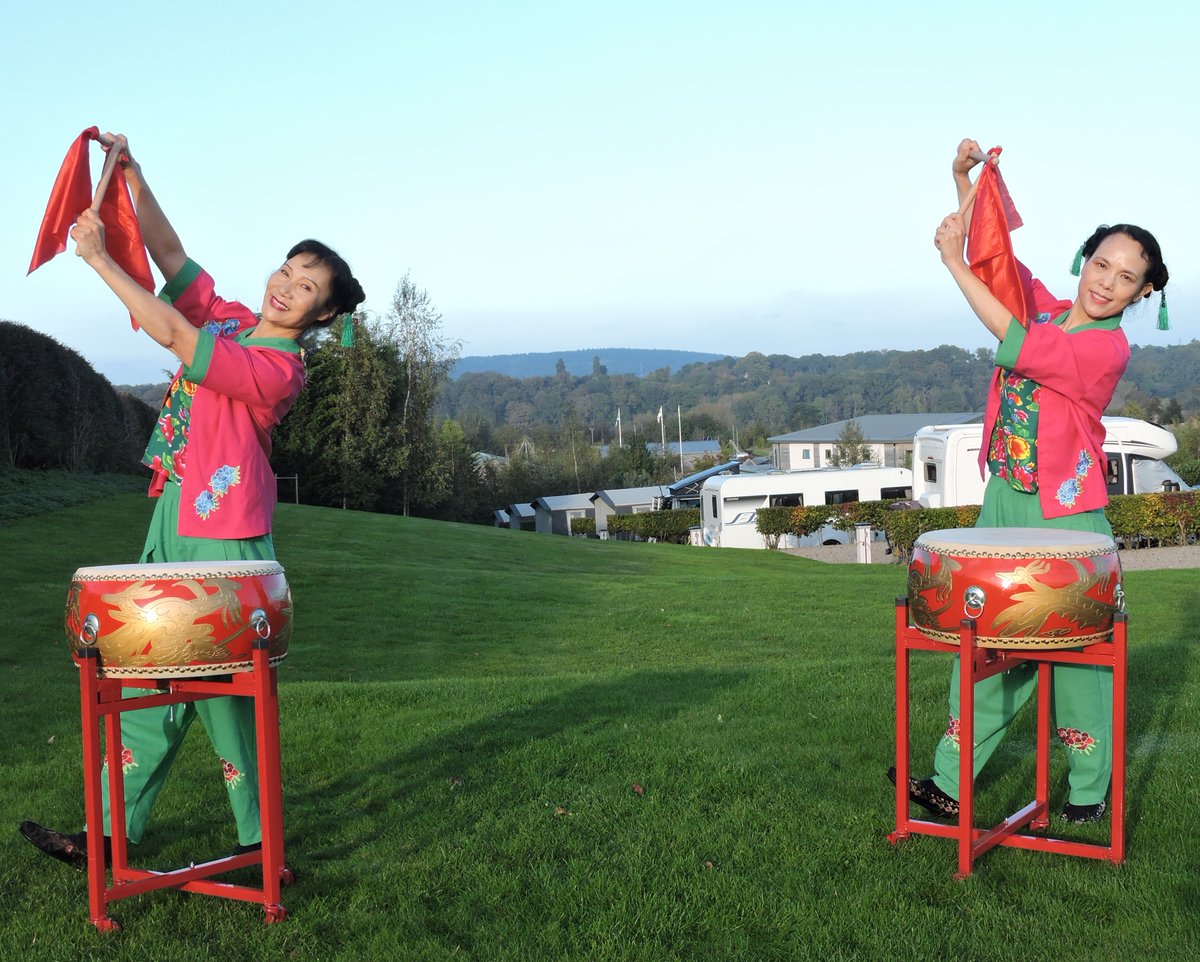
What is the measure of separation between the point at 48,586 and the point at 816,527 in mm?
20926

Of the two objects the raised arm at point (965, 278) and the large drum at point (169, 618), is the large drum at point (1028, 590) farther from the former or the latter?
the large drum at point (169, 618)

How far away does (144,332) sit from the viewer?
11.0ft

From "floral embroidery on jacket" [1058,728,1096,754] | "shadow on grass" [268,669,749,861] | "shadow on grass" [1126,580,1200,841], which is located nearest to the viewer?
"floral embroidery on jacket" [1058,728,1096,754]

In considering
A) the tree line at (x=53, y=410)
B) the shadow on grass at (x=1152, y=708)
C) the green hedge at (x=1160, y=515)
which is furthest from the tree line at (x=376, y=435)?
the green hedge at (x=1160, y=515)

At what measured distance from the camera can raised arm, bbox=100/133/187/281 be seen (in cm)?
371

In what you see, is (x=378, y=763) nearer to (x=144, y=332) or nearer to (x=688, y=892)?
(x=688, y=892)

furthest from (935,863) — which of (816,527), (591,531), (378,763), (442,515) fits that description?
(591,531)

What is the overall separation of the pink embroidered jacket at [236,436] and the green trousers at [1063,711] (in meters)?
2.44

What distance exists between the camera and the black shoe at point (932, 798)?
397 cm

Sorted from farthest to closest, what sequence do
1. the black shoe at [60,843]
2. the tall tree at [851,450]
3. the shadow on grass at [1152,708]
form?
the tall tree at [851,450] → the shadow on grass at [1152,708] → the black shoe at [60,843]

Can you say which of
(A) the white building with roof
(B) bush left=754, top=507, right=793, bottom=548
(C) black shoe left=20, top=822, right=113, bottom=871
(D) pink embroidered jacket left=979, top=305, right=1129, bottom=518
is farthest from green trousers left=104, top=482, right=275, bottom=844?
(A) the white building with roof

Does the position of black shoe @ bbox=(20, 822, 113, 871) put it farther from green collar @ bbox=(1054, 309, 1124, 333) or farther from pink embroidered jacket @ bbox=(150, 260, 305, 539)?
green collar @ bbox=(1054, 309, 1124, 333)

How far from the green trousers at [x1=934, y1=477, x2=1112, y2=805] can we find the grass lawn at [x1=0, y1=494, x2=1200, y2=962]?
21cm

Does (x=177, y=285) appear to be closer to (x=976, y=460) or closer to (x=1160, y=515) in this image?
(x=1160, y=515)
